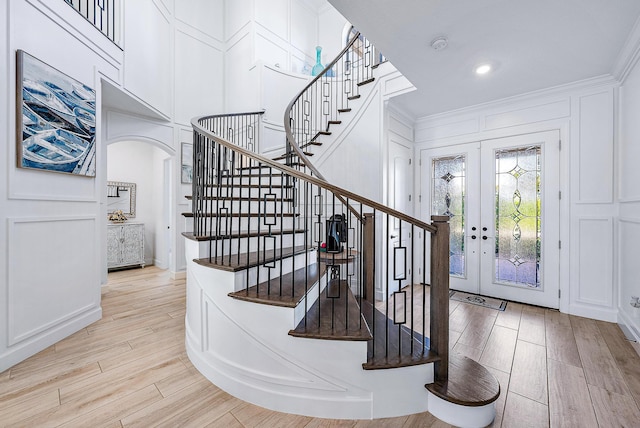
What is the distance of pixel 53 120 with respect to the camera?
7.88ft

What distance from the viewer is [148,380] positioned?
6.29 feet

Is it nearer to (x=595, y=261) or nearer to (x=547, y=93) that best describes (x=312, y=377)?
(x=595, y=261)

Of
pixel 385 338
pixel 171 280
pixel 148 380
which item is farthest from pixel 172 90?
pixel 385 338

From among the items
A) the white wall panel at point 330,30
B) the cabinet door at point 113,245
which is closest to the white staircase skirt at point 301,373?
the cabinet door at point 113,245

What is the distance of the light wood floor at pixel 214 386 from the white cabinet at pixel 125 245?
2.60 m

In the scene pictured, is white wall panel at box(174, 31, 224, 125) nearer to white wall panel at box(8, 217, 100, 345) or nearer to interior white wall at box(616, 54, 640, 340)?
white wall panel at box(8, 217, 100, 345)

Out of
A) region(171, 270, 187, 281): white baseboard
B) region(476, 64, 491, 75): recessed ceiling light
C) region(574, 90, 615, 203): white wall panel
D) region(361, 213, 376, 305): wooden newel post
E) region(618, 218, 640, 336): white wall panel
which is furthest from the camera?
region(171, 270, 187, 281): white baseboard

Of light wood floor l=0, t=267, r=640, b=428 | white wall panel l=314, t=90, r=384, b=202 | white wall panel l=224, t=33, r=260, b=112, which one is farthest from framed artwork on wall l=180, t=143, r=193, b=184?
light wood floor l=0, t=267, r=640, b=428

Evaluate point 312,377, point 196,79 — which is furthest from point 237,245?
point 196,79

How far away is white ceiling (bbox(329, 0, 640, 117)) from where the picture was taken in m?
1.96

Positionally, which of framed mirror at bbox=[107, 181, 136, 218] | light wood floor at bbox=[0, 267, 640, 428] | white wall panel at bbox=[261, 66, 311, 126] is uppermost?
white wall panel at bbox=[261, 66, 311, 126]

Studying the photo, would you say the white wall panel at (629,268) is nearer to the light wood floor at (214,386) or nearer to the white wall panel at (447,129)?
the light wood floor at (214,386)

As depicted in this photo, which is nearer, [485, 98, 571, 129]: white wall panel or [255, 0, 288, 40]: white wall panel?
[485, 98, 571, 129]: white wall panel

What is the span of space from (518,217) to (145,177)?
680cm
